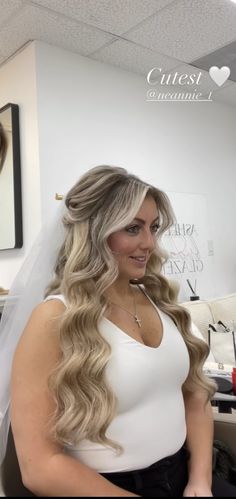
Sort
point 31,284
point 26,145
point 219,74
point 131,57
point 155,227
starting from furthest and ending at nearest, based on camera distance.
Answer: point 219,74 < point 131,57 < point 26,145 < point 155,227 < point 31,284

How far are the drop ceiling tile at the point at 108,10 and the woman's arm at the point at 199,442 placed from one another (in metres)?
1.92

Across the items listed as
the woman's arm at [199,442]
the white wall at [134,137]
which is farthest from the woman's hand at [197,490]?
the white wall at [134,137]

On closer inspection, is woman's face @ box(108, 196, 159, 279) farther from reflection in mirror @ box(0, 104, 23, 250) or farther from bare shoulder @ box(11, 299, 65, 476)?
reflection in mirror @ box(0, 104, 23, 250)

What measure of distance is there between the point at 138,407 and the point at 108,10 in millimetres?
2037

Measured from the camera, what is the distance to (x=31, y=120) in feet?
8.45

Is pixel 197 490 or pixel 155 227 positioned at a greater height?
pixel 155 227

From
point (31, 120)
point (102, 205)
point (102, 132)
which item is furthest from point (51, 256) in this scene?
point (102, 132)

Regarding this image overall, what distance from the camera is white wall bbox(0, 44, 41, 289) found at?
2.55 m

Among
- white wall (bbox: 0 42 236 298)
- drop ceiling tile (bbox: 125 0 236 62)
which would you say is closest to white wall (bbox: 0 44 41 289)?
white wall (bbox: 0 42 236 298)

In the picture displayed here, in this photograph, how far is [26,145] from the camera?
8.57ft

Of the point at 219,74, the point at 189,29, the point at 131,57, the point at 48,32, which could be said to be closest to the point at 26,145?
the point at 48,32

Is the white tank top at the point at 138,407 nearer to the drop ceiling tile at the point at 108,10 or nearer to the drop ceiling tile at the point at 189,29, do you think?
the drop ceiling tile at the point at 108,10

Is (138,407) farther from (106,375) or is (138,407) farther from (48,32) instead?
(48,32)

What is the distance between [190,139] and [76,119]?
110 centimetres
